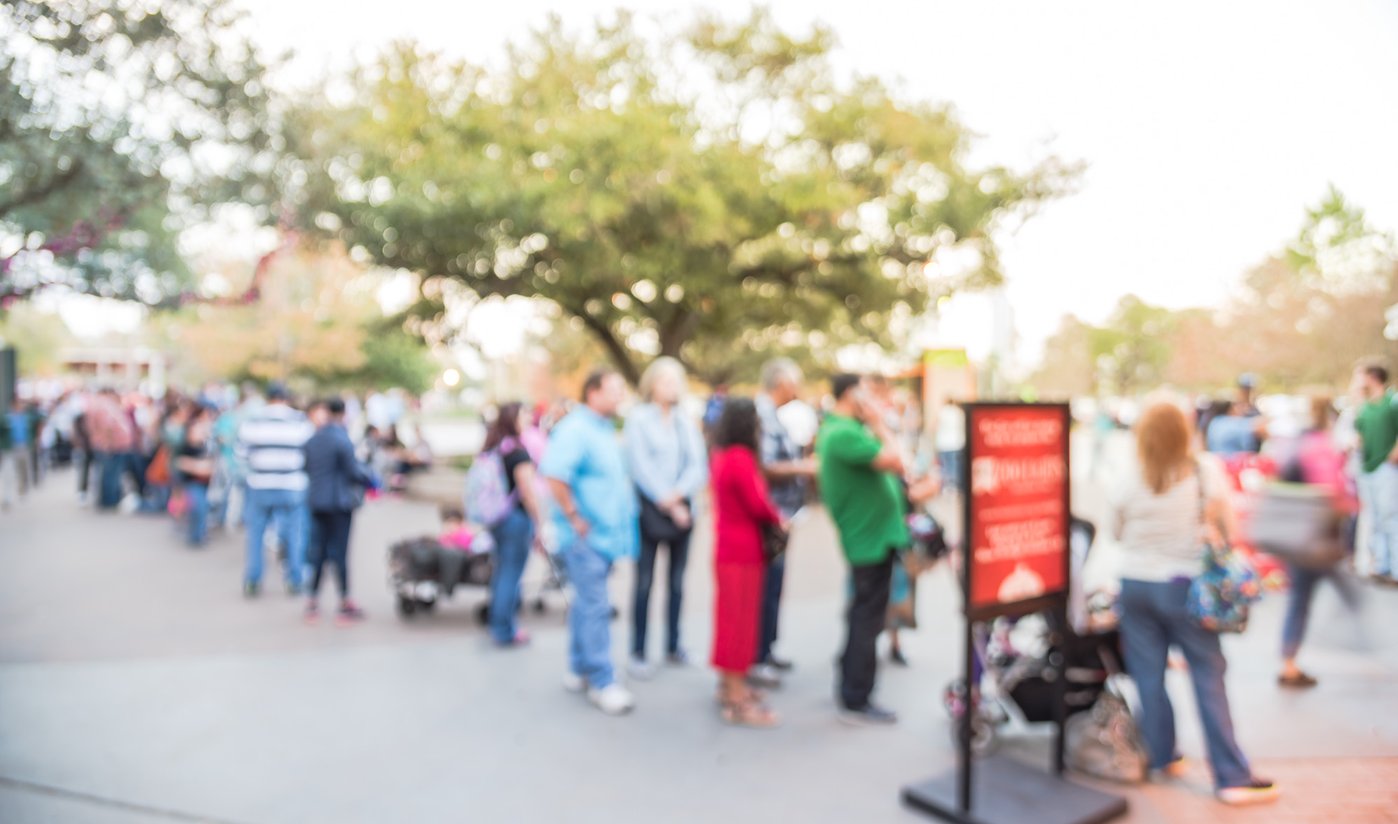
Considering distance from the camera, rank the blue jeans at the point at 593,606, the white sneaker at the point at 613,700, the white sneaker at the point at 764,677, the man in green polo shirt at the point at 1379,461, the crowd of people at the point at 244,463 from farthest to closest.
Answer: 1. the man in green polo shirt at the point at 1379,461
2. the crowd of people at the point at 244,463
3. the white sneaker at the point at 764,677
4. the blue jeans at the point at 593,606
5. the white sneaker at the point at 613,700

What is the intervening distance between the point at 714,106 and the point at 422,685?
14.2 m

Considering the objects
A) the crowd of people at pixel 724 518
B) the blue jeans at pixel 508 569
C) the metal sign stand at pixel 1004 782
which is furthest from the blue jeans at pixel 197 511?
the metal sign stand at pixel 1004 782

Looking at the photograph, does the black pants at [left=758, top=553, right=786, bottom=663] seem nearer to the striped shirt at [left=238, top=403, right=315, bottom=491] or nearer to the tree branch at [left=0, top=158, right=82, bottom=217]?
the tree branch at [left=0, top=158, right=82, bottom=217]

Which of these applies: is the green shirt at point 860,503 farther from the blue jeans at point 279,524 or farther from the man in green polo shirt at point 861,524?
the blue jeans at point 279,524

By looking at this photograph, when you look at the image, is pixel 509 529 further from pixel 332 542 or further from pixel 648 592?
pixel 332 542

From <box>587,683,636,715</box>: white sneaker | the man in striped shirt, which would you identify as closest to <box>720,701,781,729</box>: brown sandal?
<box>587,683,636,715</box>: white sneaker

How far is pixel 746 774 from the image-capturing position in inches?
173

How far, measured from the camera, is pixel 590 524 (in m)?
5.37

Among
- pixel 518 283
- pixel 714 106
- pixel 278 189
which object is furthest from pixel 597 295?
pixel 278 189

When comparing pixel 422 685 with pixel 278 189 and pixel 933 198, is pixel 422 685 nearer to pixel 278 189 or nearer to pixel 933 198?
pixel 278 189

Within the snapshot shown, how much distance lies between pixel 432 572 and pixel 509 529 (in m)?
1.11

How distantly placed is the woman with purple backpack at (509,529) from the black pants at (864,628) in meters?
2.45

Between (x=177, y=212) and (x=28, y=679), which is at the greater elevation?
(x=177, y=212)

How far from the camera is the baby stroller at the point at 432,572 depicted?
7.32 metres
